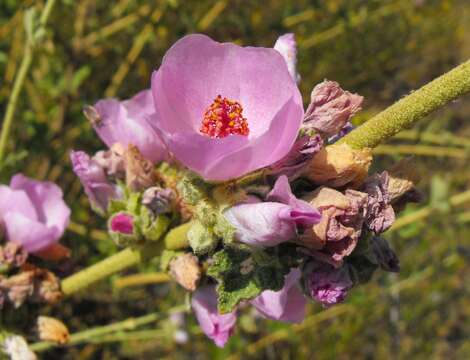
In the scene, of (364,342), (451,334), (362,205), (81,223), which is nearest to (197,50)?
(362,205)

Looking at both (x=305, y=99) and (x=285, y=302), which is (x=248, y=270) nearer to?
(x=285, y=302)

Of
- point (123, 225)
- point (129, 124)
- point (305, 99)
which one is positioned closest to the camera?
point (123, 225)

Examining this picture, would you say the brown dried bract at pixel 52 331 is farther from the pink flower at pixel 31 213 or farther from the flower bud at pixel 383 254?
the flower bud at pixel 383 254

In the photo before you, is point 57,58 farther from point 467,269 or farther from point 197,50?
point 467,269

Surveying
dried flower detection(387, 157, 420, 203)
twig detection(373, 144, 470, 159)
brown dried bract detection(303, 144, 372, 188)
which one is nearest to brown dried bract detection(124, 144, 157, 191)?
brown dried bract detection(303, 144, 372, 188)

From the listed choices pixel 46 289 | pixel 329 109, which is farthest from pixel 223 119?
pixel 46 289

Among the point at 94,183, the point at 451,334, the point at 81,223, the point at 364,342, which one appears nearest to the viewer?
the point at 94,183

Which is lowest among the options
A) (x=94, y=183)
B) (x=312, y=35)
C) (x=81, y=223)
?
(x=81, y=223)
